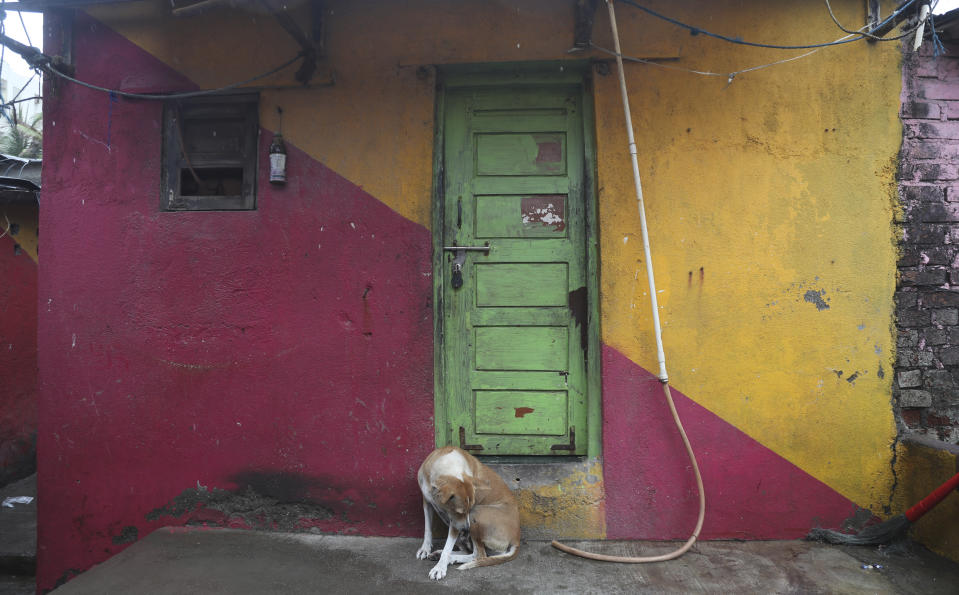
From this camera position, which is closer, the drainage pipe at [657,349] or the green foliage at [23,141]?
the drainage pipe at [657,349]

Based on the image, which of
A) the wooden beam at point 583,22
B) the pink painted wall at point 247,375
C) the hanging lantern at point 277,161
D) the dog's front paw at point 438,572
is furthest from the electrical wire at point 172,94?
the dog's front paw at point 438,572

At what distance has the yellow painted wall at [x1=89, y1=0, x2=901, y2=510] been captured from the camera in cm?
332

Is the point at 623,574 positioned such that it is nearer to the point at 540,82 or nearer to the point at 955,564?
the point at 955,564

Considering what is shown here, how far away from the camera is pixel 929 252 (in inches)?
131

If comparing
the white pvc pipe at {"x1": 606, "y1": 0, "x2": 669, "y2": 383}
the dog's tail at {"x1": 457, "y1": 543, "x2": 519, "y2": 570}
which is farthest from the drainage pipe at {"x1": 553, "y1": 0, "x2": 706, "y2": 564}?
the dog's tail at {"x1": 457, "y1": 543, "x2": 519, "y2": 570}

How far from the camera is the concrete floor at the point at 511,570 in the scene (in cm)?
278

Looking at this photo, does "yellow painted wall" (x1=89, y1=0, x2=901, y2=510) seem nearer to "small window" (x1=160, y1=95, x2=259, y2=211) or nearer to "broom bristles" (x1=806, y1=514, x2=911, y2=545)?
"broom bristles" (x1=806, y1=514, x2=911, y2=545)

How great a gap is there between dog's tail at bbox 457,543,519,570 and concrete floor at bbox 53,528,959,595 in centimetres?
3

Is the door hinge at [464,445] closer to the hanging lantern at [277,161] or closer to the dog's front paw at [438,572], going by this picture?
the dog's front paw at [438,572]

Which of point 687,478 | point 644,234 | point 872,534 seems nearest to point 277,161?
point 644,234

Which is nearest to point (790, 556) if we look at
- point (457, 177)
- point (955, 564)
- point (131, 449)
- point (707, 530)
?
point (707, 530)

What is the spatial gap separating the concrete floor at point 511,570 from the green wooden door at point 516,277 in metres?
0.76

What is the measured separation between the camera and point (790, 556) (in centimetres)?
311

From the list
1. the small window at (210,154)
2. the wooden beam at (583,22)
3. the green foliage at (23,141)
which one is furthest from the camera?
the green foliage at (23,141)
